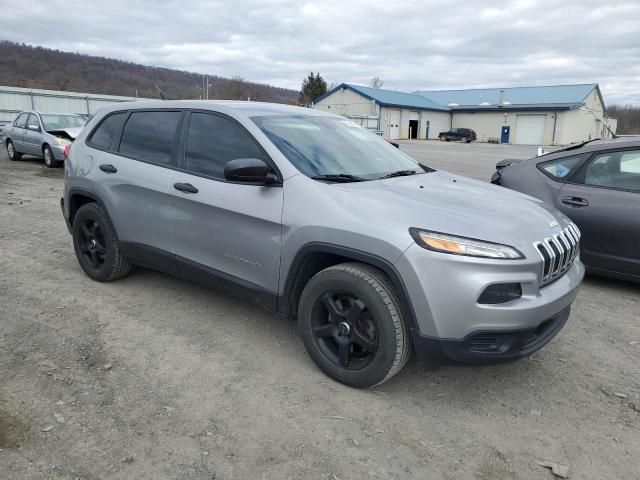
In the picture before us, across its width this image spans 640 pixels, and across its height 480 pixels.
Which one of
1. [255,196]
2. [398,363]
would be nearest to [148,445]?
[398,363]

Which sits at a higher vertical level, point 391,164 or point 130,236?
point 391,164

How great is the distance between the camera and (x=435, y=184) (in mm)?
3545

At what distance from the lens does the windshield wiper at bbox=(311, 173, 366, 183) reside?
10.6 ft

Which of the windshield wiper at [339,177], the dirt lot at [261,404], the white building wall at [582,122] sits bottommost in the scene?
the dirt lot at [261,404]

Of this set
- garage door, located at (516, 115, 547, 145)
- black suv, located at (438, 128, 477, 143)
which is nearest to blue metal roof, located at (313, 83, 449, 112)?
black suv, located at (438, 128, 477, 143)

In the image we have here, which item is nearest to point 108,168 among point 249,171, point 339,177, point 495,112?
point 249,171

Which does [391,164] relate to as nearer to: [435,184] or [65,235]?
[435,184]

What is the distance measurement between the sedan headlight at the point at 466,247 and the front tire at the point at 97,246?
2.99m

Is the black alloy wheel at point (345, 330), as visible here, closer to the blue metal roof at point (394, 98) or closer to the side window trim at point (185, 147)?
the side window trim at point (185, 147)

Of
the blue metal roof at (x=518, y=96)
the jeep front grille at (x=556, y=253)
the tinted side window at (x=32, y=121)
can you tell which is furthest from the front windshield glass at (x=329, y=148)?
the blue metal roof at (x=518, y=96)

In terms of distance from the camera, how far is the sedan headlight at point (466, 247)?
2602 mm

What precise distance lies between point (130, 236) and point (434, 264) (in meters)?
2.79

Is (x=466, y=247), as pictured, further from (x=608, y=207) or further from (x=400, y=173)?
(x=608, y=207)

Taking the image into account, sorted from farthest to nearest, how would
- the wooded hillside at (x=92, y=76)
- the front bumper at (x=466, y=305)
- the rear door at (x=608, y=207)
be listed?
the wooded hillside at (x=92, y=76) < the rear door at (x=608, y=207) < the front bumper at (x=466, y=305)
